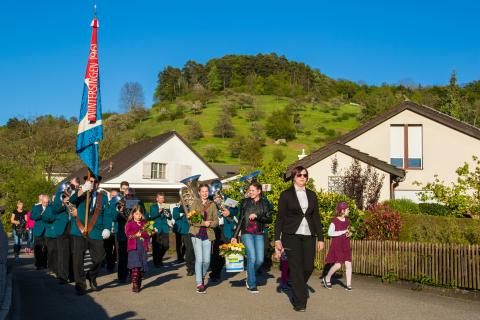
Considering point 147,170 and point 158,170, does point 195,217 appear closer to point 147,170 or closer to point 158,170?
point 147,170

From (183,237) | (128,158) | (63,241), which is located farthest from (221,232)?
(128,158)

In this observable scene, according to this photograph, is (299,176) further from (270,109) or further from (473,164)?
(270,109)

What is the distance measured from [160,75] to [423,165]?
157 metres

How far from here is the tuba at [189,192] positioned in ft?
40.8

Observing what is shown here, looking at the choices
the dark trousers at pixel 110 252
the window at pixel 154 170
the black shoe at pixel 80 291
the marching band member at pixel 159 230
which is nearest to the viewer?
the black shoe at pixel 80 291

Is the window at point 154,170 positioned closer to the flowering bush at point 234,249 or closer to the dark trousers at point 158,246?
the dark trousers at point 158,246

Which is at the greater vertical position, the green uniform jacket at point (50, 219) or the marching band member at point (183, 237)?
the green uniform jacket at point (50, 219)

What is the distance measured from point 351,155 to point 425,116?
5.87 meters

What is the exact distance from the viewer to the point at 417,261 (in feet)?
37.7

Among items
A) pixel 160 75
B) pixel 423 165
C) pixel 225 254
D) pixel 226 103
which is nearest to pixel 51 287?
pixel 225 254

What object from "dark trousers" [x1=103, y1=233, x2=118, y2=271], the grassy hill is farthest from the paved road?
the grassy hill

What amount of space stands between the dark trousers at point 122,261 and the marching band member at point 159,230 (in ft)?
9.69

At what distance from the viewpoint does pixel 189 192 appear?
12.6 metres

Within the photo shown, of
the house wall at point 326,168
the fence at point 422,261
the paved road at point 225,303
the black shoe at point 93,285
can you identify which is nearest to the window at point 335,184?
the house wall at point 326,168
